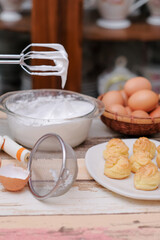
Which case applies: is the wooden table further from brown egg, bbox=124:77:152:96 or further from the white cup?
the white cup

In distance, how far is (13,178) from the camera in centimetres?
71

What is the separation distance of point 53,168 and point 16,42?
1317 millimetres

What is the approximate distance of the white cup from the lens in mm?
1604

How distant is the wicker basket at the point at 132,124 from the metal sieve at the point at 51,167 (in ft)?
0.92

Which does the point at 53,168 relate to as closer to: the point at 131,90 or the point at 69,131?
the point at 69,131

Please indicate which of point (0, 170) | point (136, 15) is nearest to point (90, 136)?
point (0, 170)

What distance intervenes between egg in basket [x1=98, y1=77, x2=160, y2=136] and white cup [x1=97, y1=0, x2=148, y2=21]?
2.18 feet

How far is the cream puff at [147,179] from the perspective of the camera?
0.72 metres

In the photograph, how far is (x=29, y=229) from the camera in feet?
2.08

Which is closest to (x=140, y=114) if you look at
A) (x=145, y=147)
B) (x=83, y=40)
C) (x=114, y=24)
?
(x=145, y=147)

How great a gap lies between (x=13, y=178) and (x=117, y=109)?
386 millimetres

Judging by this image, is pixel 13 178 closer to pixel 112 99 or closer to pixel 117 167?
pixel 117 167

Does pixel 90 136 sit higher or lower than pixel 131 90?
lower

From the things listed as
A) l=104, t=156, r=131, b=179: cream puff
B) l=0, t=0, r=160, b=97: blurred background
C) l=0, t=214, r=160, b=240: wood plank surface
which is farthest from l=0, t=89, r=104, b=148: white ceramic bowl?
l=0, t=0, r=160, b=97: blurred background
